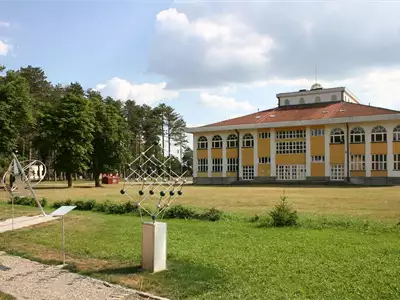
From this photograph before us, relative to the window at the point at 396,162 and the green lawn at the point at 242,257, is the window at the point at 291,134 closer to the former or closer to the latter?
the window at the point at 396,162

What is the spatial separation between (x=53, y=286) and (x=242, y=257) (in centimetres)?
340

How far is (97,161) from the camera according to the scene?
172 feet

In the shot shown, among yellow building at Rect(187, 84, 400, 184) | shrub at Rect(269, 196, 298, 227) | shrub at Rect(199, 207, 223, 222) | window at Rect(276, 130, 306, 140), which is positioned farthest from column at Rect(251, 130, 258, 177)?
shrub at Rect(269, 196, 298, 227)

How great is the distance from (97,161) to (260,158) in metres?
19.8

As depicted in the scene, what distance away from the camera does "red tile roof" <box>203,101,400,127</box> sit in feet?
166

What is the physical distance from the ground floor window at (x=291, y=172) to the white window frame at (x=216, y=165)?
829 cm

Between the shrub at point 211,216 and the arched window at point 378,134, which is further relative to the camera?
the arched window at point 378,134

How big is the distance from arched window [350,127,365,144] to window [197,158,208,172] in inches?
758

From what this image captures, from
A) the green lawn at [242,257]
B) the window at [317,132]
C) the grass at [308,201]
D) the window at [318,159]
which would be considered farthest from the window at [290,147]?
the green lawn at [242,257]

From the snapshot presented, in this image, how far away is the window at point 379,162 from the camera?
4812cm

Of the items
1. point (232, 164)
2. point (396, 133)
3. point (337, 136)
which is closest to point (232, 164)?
point (232, 164)

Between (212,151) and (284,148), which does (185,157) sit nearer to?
(212,151)

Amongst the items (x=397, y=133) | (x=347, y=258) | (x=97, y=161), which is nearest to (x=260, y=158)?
(x=397, y=133)

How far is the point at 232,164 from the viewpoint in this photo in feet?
191
